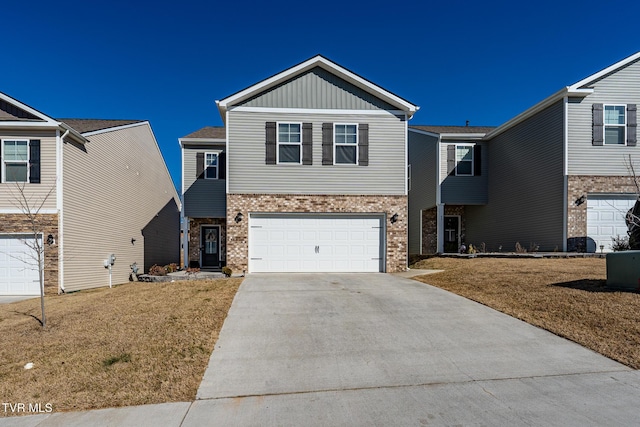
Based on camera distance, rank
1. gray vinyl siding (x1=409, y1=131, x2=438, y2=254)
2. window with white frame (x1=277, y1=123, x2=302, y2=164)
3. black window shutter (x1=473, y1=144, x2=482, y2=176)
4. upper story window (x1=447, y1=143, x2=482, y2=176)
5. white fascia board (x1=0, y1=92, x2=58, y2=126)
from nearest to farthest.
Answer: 1. white fascia board (x1=0, y1=92, x2=58, y2=126)
2. window with white frame (x1=277, y1=123, x2=302, y2=164)
3. upper story window (x1=447, y1=143, x2=482, y2=176)
4. black window shutter (x1=473, y1=144, x2=482, y2=176)
5. gray vinyl siding (x1=409, y1=131, x2=438, y2=254)

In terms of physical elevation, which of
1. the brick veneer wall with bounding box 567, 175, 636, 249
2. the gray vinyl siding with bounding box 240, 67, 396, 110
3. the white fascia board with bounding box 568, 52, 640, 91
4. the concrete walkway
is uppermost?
the white fascia board with bounding box 568, 52, 640, 91

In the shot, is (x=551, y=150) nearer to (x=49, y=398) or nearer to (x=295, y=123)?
(x=295, y=123)

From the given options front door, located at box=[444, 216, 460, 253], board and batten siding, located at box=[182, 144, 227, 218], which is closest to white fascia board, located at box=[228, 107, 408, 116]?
board and batten siding, located at box=[182, 144, 227, 218]

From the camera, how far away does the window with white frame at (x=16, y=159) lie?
11.6 metres

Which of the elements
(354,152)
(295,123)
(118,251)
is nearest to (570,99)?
(354,152)

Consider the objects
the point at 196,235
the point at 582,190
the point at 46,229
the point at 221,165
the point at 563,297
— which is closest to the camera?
the point at 563,297

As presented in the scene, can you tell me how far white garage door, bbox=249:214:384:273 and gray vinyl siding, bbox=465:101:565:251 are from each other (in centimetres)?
661

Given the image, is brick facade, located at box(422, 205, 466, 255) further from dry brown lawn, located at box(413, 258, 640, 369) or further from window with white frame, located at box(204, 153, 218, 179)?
window with white frame, located at box(204, 153, 218, 179)

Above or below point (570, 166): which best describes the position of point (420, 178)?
above

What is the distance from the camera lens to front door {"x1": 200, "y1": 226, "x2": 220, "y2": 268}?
17.2m

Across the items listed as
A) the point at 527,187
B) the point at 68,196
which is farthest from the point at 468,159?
the point at 68,196

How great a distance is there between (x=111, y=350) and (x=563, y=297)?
8492mm

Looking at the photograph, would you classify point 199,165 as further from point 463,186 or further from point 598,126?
point 598,126

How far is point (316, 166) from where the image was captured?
12859mm
